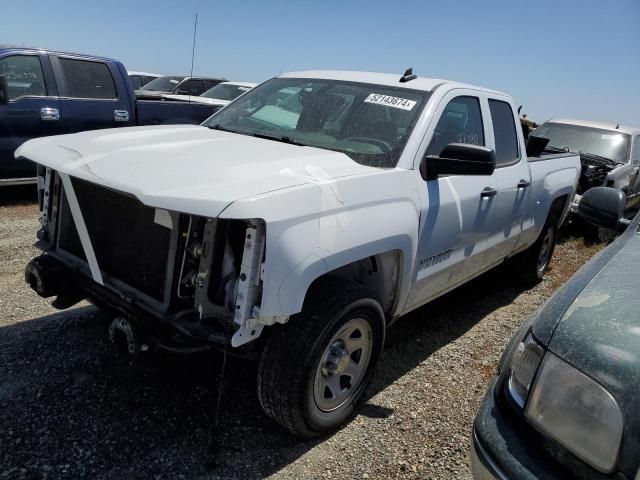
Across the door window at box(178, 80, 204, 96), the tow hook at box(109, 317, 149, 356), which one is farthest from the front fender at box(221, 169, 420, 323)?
the door window at box(178, 80, 204, 96)

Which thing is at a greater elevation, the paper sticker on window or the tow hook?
the paper sticker on window

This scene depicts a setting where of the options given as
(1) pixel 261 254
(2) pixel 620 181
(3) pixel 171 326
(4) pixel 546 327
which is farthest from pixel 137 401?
(2) pixel 620 181

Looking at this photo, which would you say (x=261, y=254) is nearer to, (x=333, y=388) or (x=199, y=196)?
(x=199, y=196)

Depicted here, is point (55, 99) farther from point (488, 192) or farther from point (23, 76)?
point (488, 192)

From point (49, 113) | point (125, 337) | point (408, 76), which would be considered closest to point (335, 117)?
point (408, 76)

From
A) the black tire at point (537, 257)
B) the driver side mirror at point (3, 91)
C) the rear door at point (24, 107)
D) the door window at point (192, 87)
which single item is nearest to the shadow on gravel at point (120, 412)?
the black tire at point (537, 257)

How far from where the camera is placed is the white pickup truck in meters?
2.25

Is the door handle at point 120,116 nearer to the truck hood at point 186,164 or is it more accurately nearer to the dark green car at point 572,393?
the truck hood at point 186,164

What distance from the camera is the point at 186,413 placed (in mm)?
2916

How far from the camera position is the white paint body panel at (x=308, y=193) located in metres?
2.18

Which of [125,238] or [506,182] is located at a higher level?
[506,182]

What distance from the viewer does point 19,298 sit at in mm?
4086

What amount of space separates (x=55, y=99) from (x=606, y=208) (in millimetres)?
6558

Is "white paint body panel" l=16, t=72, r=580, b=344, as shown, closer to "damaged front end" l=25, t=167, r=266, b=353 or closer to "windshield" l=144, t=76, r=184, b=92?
"damaged front end" l=25, t=167, r=266, b=353
